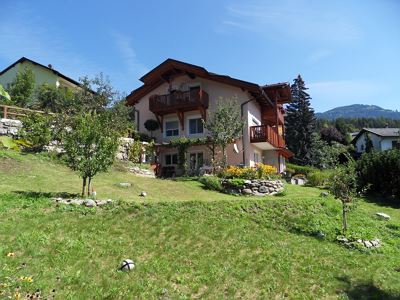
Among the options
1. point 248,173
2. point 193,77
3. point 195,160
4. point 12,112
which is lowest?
point 248,173

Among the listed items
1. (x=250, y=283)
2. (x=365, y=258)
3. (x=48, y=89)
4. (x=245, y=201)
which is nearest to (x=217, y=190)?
(x=245, y=201)

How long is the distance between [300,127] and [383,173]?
1259 inches

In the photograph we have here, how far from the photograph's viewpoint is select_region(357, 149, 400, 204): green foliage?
23.9 m

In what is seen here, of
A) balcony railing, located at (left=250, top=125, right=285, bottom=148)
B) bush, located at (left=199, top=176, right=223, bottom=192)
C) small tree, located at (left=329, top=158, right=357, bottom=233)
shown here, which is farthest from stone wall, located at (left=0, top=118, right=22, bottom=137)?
small tree, located at (left=329, top=158, right=357, bottom=233)

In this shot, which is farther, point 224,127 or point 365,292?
point 224,127

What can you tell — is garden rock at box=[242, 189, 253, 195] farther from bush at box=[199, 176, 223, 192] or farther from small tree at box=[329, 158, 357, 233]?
small tree at box=[329, 158, 357, 233]

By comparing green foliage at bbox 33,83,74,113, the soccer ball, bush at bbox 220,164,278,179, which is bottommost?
the soccer ball

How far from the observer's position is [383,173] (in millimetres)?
24750

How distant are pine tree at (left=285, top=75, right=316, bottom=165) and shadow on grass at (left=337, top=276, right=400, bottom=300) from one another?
46.2m

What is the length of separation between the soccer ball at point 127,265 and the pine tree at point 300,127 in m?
47.9

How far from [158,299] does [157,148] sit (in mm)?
21416

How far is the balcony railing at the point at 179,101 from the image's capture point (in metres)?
29.3

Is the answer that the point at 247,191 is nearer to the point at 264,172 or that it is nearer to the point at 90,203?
the point at 264,172

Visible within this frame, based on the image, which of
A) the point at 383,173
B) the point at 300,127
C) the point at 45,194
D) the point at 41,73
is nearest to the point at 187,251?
the point at 45,194
